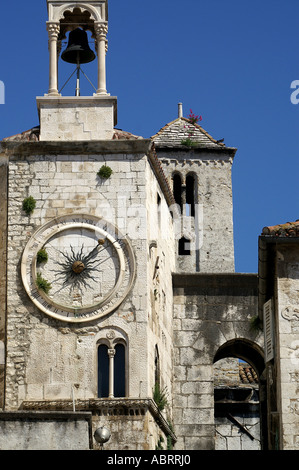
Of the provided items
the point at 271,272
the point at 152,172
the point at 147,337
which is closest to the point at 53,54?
the point at 152,172

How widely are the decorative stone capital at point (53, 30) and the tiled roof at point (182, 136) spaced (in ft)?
54.4

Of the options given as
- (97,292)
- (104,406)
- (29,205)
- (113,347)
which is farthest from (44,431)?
(29,205)

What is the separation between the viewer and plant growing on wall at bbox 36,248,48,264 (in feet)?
130

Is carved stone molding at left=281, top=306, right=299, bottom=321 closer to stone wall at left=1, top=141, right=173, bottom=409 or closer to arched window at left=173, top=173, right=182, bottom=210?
stone wall at left=1, top=141, right=173, bottom=409

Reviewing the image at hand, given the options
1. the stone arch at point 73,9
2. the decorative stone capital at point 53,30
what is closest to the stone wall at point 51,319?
the decorative stone capital at point 53,30

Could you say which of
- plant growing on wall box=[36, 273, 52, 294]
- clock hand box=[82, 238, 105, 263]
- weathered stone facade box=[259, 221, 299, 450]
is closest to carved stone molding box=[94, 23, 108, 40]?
clock hand box=[82, 238, 105, 263]

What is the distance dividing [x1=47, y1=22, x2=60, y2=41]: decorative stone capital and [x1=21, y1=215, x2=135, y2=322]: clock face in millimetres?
5286

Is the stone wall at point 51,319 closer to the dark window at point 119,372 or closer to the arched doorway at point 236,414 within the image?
the dark window at point 119,372

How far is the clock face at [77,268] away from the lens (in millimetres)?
39250

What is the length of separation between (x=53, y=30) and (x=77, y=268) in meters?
6.93

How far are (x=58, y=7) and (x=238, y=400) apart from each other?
16.0m

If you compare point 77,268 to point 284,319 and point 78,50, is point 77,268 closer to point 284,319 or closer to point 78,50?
point 78,50

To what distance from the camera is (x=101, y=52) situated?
41.6 meters
